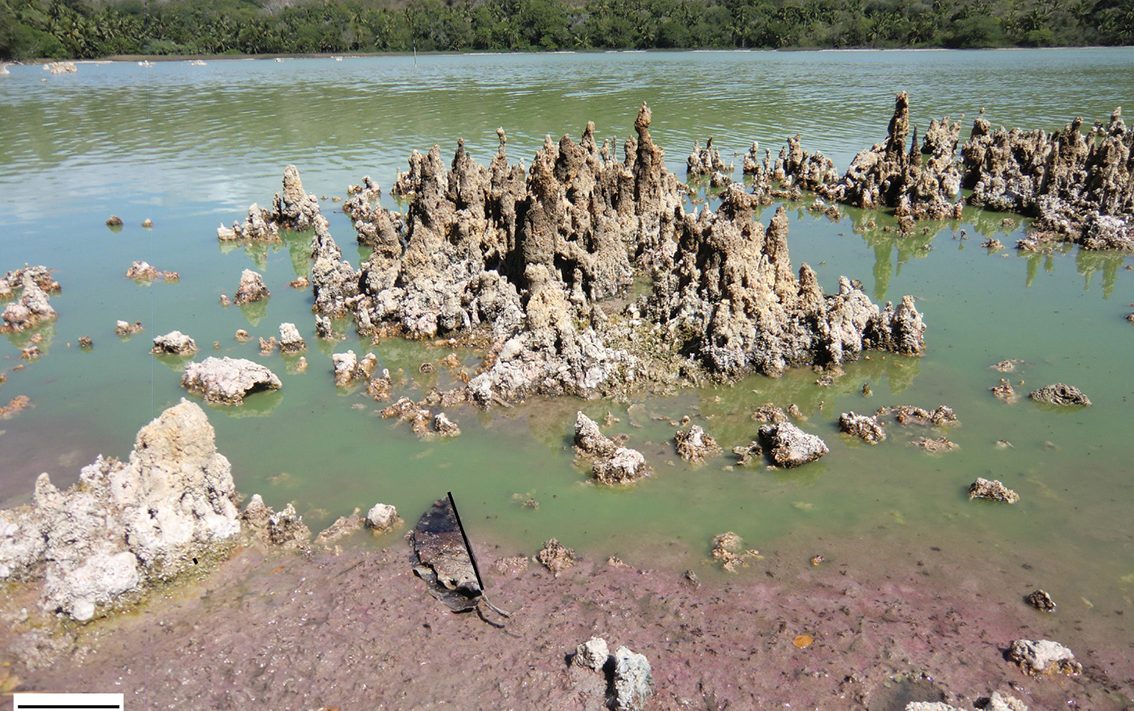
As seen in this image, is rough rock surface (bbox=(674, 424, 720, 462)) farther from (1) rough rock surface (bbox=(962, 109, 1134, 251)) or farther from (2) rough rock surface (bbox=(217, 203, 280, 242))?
(2) rough rock surface (bbox=(217, 203, 280, 242))

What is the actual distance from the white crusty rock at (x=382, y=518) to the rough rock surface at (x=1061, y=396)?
11613 millimetres

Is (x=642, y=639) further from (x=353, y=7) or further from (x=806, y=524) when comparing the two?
(x=353, y=7)

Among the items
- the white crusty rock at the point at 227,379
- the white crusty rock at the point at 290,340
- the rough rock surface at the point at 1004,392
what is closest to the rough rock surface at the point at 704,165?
the rough rock surface at the point at 1004,392

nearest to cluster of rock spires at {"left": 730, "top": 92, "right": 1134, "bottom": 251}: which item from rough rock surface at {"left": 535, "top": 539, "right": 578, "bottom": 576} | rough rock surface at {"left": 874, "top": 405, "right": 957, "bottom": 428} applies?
rough rock surface at {"left": 874, "top": 405, "right": 957, "bottom": 428}

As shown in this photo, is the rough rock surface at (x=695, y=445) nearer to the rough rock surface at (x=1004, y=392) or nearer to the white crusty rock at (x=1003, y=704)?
the white crusty rock at (x=1003, y=704)

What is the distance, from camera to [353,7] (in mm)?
156750

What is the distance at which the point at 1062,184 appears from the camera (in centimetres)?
2503

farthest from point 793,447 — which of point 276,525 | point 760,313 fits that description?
point 276,525

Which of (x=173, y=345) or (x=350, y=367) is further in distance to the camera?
(x=173, y=345)

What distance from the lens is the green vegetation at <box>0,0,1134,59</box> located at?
10294 centimetres

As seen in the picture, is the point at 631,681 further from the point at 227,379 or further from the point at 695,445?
the point at 227,379

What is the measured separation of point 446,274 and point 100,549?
9709 millimetres

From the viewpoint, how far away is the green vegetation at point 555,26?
102938 mm

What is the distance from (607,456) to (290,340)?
26.8ft
